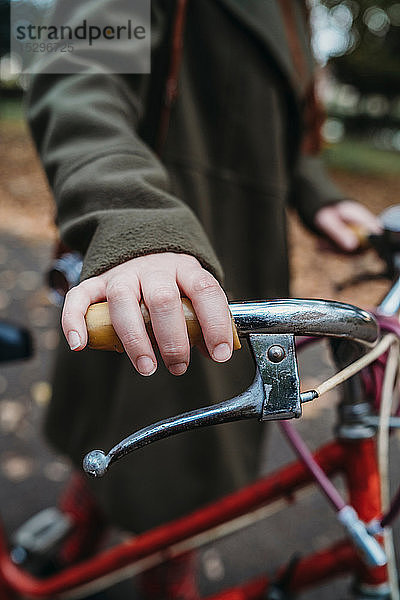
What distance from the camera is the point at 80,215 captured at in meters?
0.80

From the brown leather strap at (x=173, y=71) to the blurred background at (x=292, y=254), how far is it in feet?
1.22

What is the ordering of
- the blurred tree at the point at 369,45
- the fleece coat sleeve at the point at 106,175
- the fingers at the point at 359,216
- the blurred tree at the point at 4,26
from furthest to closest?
1. the blurred tree at the point at 369,45
2. the blurred tree at the point at 4,26
3. the fingers at the point at 359,216
4. the fleece coat sleeve at the point at 106,175

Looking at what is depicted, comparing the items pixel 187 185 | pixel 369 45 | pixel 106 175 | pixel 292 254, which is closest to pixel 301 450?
pixel 106 175

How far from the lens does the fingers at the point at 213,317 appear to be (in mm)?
572

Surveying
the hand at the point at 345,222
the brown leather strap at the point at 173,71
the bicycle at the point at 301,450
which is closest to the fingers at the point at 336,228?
the hand at the point at 345,222

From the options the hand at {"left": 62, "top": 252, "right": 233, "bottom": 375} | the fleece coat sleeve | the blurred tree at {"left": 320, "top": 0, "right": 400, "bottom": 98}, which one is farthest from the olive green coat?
the blurred tree at {"left": 320, "top": 0, "right": 400, "bottom": 98}

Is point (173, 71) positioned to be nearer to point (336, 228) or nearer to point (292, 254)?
point (336, 228)

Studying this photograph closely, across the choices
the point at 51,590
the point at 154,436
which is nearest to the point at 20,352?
the point at 51,590

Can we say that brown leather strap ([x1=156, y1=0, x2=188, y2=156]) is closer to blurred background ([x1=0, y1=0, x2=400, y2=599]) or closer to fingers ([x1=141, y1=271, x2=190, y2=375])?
blurred background ([x1=0, y1=0, x2=400, y2=599])

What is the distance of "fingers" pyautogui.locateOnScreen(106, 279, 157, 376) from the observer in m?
0.58

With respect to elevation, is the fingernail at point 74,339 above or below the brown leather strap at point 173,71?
below

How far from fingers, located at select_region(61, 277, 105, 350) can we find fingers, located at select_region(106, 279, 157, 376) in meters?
0.03

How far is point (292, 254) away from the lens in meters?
2.99

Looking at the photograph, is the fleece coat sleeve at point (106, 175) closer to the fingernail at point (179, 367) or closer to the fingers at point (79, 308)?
the fingers at point (79, 308)
